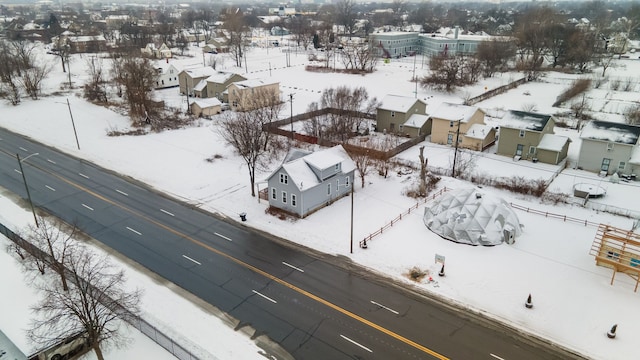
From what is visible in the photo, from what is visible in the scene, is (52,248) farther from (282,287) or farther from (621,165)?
(621,165)

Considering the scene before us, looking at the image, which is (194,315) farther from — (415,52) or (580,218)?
(415,52)

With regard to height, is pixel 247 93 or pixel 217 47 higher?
pixel 217 47

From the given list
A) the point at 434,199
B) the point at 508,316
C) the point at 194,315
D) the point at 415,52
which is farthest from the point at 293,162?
the point at 415,52

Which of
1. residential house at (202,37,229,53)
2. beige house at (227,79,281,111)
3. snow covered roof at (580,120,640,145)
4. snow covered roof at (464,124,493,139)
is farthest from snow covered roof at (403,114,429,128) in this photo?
residential house at (202,37,229,53)

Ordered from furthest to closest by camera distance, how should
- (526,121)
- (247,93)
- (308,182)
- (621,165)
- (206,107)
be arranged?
(247,93)
(206,107)
(526,121)
(621,165)
(308,182)

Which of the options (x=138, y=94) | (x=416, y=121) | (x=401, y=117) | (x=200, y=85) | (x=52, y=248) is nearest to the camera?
(x=52, y=248)

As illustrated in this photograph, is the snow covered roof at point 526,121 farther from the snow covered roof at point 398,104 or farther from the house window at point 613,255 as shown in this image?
the house window at point 613,255

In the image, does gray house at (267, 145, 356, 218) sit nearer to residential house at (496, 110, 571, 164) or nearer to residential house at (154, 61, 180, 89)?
residential house at (496, 110, 571, 164)

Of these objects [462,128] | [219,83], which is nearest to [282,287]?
[462,128]
